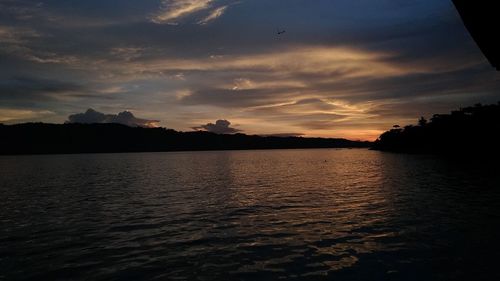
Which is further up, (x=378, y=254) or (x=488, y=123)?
(x=488, y=123)

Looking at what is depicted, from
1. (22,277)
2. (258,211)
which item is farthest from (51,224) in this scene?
(258,211)

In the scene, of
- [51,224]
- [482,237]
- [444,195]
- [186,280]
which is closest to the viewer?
[186,280]

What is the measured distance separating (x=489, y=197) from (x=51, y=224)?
1696 inches

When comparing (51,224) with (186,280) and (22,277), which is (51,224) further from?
(186,280)

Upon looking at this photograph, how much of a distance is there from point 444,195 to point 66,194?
47416 millimetres

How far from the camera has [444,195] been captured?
43.2 m

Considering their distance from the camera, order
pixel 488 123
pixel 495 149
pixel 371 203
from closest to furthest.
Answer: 1. pixel 371 203
2. pixel 495 149
3. pixel 488 123

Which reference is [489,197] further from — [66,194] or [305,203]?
[66,194]

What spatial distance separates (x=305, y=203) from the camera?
3844cm

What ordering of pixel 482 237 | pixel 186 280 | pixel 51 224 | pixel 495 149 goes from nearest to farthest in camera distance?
pixel 186 280 → pixel 482 237 → pixel 51 224 → pixel 495 149

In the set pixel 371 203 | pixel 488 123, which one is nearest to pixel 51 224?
pixel 371 203

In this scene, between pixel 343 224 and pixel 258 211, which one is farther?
pixel 258 211

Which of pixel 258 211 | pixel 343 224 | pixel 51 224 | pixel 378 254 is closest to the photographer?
pixel 378 254

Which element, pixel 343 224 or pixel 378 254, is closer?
pixel 378 254
